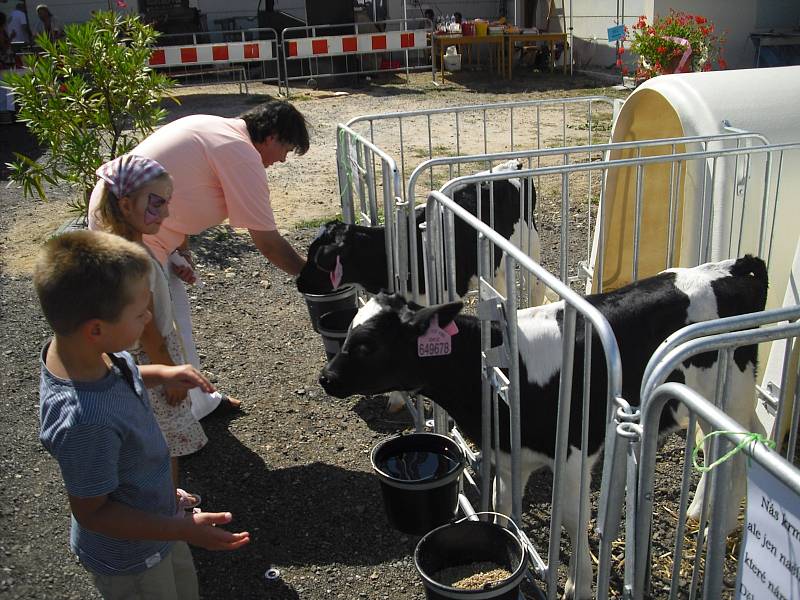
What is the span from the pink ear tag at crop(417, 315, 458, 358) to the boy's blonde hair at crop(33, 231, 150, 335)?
1.32 metres

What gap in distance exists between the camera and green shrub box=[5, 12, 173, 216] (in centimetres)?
694

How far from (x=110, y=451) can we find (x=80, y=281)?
0.44 meters

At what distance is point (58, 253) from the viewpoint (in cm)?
195

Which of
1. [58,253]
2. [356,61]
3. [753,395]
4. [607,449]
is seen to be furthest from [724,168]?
[356,61]

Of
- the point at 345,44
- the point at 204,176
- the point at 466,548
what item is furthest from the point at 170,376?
the point at 345,44

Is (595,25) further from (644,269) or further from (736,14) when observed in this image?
(644,269)

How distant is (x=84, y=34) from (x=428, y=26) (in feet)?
50.0

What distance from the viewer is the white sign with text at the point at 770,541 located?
1.39 metres

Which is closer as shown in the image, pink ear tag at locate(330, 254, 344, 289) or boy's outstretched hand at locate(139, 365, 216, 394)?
boy's outstretched hand at locate(139, 365, 216, 394)

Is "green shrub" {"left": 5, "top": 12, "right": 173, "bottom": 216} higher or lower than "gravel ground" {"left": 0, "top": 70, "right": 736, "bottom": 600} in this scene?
higher

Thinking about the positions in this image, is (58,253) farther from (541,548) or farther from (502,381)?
(541,548)

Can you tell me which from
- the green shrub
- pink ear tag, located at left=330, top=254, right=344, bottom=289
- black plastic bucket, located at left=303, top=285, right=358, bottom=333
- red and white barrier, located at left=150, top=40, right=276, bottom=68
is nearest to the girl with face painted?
pink ear tag, located at left=330, top=254, right=344, bottom=289

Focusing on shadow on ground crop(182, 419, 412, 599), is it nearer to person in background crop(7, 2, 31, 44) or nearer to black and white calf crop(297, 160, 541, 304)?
black and white calf crop(297, 160, 541, 304)

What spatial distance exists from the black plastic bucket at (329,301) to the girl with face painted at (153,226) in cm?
155
